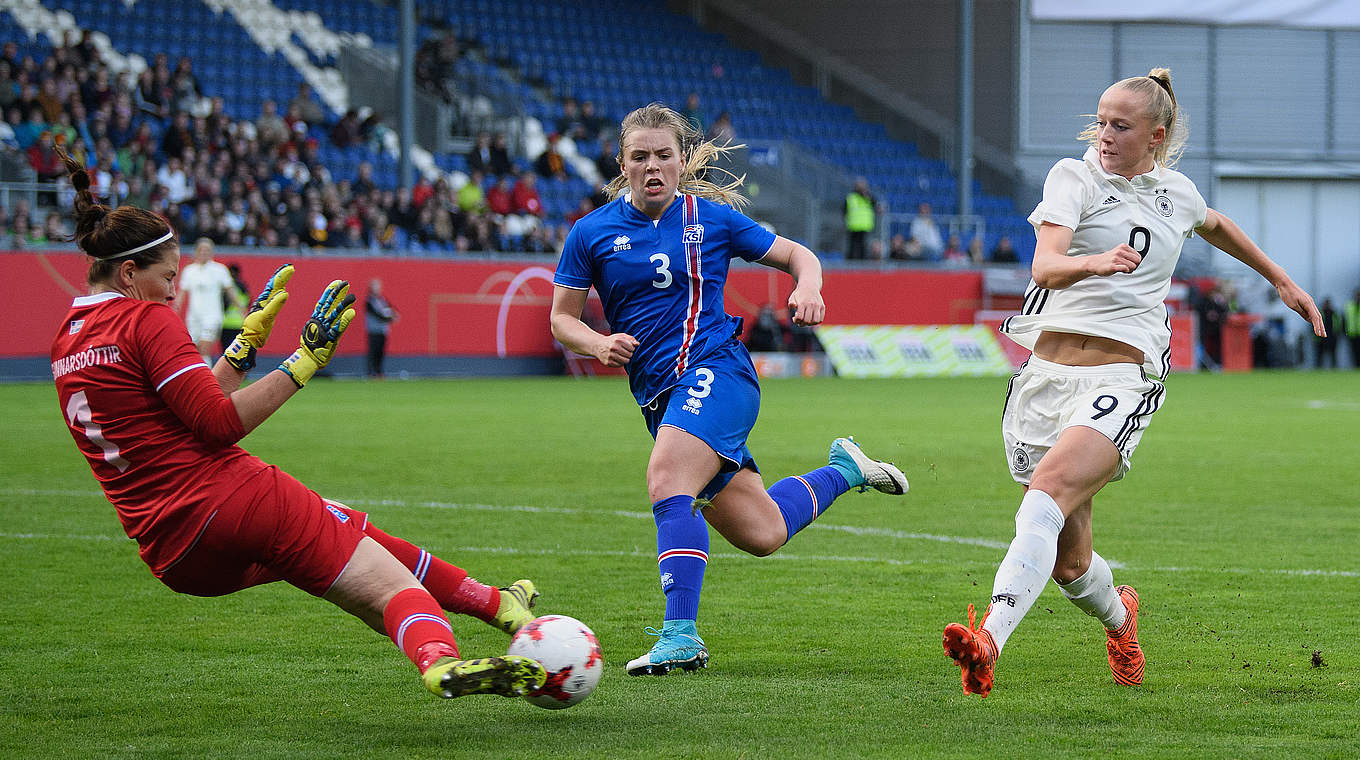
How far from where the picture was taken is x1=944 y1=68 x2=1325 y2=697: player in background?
4.77m

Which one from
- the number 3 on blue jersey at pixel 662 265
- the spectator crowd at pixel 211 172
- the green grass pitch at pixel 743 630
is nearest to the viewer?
the green grass pitch at pixel 743 630

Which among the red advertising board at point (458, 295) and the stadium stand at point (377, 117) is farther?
the stadium stand at point (377, 117)

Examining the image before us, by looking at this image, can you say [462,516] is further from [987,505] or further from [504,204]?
[504,204]

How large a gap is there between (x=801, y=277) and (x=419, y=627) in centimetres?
192

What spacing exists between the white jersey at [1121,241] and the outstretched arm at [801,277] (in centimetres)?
71

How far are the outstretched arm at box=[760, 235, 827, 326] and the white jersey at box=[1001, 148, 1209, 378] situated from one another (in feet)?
2.33

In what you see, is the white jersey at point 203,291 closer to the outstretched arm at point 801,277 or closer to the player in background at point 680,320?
the player in background at point 680,320

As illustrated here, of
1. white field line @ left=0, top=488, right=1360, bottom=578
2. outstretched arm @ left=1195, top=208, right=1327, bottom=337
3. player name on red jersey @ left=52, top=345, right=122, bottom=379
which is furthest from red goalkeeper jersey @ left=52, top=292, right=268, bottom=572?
white field line @ left=0, top=488, right=1360, bottom=578

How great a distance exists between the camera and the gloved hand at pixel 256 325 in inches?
173

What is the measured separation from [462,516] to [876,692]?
15.8 ft

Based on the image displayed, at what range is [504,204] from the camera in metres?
28.0

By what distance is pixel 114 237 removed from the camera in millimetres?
4328

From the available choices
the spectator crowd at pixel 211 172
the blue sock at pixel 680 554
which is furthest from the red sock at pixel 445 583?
the spectator crowd at pixel 211 172

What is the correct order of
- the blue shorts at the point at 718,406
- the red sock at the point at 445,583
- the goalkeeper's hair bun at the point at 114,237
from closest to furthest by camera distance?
the goalkeeper's hair bun at the point at 114,237 → the red sock at the point at 445,583 → the blue shorts at the point at 718,406
